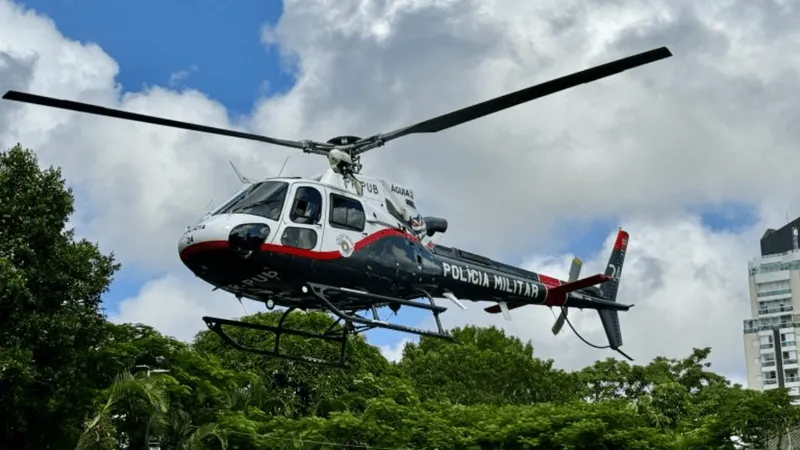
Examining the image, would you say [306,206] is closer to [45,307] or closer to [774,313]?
[45,307]

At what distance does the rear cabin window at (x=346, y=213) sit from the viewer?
18938 mm

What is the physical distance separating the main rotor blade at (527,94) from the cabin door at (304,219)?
1.98m

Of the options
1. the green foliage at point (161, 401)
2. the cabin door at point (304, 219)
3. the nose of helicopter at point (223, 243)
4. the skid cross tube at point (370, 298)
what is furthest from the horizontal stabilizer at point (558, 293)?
the green foliage at point (161, 401)

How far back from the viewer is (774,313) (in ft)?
454

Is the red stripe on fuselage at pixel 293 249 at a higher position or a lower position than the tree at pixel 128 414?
higher

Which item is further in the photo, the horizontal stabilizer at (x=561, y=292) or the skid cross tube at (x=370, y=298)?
the horizontal stabilizer at (x=561, y=292)

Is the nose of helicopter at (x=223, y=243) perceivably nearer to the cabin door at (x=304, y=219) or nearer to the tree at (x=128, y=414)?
the cabin door at (x=304, y=219)

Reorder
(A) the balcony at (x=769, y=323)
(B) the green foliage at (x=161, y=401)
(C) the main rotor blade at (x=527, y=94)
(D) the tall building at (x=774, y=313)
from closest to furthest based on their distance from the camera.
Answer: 1. (C) the main rotor blade at (x=527, y=94)
2. (B) the green foliage at (x=161, y=401)
3. (D) the tall building at (x=774, y=313)
4. (A) the balcony at (x=769, y=323)

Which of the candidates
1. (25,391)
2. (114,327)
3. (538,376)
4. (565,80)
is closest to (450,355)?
(538,376)

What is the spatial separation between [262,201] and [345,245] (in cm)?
171

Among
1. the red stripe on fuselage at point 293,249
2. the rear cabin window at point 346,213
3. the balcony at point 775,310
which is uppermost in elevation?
the balcony at point 775,310

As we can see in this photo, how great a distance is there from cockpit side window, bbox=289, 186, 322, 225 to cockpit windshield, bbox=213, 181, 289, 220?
232 mm

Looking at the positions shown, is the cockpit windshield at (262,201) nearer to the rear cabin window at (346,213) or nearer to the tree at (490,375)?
Answer: the rear cabin window at (346,213)

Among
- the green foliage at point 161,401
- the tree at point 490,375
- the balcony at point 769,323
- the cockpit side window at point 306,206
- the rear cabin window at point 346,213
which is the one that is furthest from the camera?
the balcony at point 769,323
